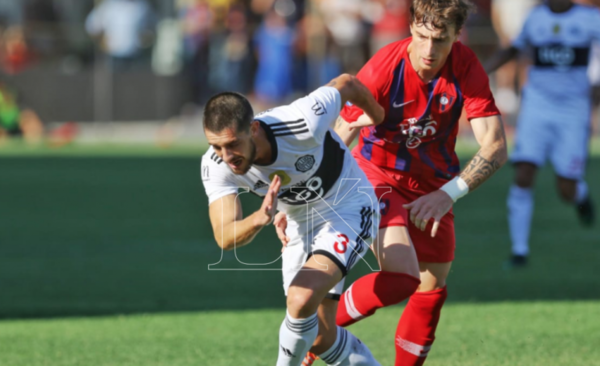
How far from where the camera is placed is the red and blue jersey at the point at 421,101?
5734 millimetres

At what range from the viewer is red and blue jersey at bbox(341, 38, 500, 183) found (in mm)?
5734

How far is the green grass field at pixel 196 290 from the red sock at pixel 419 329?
1.30 feet

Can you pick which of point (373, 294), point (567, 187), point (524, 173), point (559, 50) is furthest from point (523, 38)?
point (373, 294)

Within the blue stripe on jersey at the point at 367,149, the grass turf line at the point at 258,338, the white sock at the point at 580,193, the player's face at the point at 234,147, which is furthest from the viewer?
the white sock at the point at 580,193

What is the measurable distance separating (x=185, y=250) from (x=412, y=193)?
209 inches

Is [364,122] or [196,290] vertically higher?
[364,122]

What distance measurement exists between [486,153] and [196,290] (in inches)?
152

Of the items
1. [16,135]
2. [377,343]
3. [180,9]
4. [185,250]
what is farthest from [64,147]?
[377,343]

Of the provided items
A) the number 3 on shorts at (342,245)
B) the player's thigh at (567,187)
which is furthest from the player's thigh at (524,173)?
the number 3 on shorts at (342,245)

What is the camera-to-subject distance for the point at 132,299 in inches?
328

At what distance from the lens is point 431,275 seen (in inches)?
234

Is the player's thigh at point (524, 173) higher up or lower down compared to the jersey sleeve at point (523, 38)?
lower down

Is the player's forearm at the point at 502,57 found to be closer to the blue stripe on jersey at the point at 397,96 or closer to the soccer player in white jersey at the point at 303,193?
the blue stripe on jersey at the point at 397,96

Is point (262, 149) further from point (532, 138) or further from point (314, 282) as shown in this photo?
point (532, 138)
